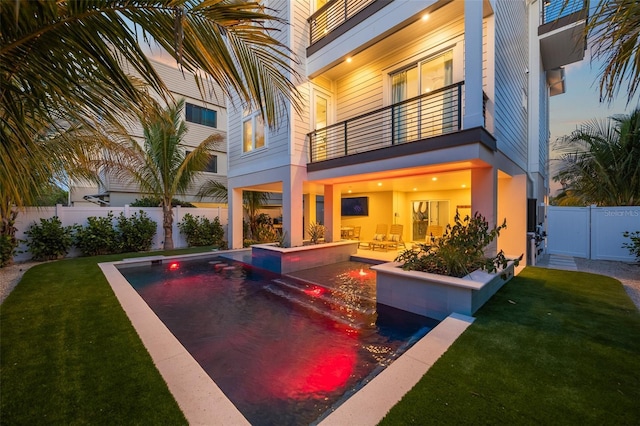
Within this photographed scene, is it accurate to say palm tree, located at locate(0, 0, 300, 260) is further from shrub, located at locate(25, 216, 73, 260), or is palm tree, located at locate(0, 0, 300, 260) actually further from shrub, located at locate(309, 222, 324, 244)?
shrub, located at locate(25, 216, 73, 260)

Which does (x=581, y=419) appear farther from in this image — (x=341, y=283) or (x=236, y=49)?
(x=341, y=283)

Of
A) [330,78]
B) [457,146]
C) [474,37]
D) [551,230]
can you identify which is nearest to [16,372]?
[457,146]

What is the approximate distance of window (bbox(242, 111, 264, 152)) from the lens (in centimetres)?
1062

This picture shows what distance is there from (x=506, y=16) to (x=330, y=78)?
18.1ft

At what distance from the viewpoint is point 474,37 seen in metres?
5.65

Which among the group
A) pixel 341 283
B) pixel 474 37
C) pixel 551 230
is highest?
pixel 474 37

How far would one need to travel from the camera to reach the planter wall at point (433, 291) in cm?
458

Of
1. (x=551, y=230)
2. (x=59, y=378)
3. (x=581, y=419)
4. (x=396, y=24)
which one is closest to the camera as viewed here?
(x=581, y=419)

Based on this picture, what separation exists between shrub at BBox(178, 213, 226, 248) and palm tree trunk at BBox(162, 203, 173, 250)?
2.98 ft

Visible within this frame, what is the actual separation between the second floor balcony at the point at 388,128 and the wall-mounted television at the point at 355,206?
5480 millimetres

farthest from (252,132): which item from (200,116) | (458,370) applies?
(200,116)

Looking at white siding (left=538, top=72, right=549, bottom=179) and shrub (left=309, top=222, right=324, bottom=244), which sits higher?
white siding (left=538, top=72, right=549, bottom=179)

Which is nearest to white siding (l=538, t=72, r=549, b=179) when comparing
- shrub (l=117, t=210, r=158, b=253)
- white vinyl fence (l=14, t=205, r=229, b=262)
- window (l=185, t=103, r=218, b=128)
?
white vinyl fence (l=14, t=205, r=229, b=262)

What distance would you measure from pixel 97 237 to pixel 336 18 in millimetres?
12402
